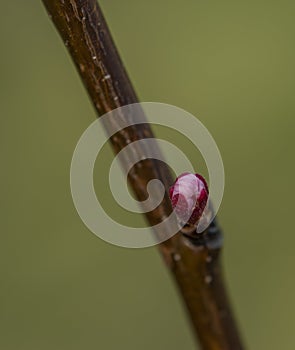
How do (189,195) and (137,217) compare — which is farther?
(137,217)

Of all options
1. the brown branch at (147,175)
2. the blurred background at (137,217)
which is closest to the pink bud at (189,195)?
the brown branch at (147,175)

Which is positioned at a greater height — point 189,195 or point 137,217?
point 189,195

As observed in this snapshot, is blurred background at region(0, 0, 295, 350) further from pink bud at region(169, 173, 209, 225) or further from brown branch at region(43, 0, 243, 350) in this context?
pink bud at region(169, 173, 209, 225)

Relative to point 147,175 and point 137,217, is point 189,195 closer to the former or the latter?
point 147,175

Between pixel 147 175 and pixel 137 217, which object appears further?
pixel 137 217

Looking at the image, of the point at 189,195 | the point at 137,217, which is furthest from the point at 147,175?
the point at 137,217

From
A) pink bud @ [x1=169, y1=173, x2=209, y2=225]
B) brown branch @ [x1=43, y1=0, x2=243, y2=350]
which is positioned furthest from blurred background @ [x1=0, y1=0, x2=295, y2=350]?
pink bud @ [x1=169, y1=173, x2=209, y2=225]

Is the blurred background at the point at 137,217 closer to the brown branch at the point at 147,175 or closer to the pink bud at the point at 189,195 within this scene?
the brown branch at the point at 147,175
